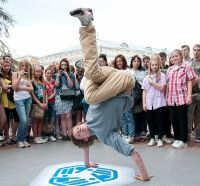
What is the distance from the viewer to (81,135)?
4.14 meters

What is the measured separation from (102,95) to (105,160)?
182 cm

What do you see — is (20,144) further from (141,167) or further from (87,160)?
(141,167)

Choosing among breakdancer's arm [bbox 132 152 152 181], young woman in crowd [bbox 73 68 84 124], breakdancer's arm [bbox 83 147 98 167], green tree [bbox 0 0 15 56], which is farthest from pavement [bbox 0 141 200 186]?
green tree [bbox 0 0 15 56]

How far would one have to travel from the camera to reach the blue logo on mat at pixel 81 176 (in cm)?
400

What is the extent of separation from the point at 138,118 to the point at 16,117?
2.59 m

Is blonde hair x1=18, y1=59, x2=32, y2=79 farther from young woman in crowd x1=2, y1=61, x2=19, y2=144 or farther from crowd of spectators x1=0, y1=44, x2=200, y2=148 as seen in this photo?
young woman in crowd x1=2, y1=61, x2=19, y2=144

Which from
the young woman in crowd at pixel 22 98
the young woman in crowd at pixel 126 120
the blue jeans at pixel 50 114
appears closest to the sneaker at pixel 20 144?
the young woman in crowd at pixel 22 98

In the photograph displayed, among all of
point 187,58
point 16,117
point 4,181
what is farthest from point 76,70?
point 4,181

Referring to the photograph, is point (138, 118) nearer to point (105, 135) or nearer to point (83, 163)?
point (83, 163)

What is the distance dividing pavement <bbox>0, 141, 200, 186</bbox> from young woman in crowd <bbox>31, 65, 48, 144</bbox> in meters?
0.47

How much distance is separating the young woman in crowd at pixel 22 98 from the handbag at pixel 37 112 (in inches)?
5.8

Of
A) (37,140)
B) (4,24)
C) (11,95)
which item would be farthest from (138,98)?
(4,24)

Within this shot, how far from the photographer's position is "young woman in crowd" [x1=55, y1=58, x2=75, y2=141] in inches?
281

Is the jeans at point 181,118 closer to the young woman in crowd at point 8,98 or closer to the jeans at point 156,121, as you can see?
the jeans at point 156,121
